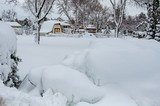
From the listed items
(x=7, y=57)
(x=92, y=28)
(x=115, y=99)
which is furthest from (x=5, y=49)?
(x=92, y=28)

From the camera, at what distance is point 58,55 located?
19.9 metres

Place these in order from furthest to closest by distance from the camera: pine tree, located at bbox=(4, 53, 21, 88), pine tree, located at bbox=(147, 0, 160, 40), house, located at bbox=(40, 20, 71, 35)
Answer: house, located at bbox=(40, 20, 71, 35) → pine tree, located at bbox=(147, 0, 160, 40) → pine tree, located at bbox=(4, 53, 21, 88)

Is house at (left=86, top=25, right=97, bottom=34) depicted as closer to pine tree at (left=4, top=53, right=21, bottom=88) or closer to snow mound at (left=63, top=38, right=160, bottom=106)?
pine tree at (left=4, top=53, right=21, bottom=88)

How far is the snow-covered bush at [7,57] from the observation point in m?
9.13

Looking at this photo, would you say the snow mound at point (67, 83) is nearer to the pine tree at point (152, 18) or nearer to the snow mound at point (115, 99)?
the snow mound at point (115, 99)

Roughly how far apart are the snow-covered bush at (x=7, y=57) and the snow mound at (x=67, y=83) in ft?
2.09

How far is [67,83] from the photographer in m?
8.14

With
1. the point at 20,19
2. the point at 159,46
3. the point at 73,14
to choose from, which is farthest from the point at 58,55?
the point at 20,19

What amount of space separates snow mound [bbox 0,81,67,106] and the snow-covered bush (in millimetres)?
1373

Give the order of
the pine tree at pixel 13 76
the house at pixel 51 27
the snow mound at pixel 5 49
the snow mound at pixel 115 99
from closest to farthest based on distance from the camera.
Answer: the snow mound at pixel 115 99
the snow mound at pixel 5 49
the pine tree at pixel 13 76
the house at pixel 51 27

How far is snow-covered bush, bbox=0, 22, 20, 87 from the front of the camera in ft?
30.0

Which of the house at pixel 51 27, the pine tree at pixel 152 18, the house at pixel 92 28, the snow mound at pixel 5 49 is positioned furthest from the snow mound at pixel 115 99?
the house at pixel 92 28

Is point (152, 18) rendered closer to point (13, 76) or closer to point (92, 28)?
point (13, 76)

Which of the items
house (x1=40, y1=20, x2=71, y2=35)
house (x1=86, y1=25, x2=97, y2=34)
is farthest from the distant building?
house (x1=40, y1=20, x2=71, y2=35)
